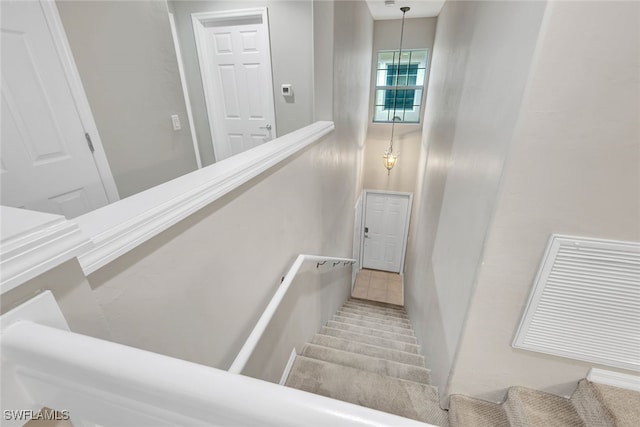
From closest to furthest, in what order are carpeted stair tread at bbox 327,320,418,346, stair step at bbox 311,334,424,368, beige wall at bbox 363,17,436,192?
stair step at bbox 311,334,424,368 → carpeted stair tread at bbox 327,320,418,346 → beige wall at bbox 363,17,436,192

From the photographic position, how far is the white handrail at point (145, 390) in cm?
32

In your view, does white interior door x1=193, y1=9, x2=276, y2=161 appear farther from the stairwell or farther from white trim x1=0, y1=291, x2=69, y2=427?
white trim x1=0, y1=291, x2=69, y2=427

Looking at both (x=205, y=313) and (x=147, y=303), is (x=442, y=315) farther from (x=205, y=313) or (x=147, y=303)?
(x=147, y=303)

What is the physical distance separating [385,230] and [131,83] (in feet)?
17.4

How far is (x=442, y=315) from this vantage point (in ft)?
6.64

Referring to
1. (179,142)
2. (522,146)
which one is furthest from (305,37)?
(522,146)

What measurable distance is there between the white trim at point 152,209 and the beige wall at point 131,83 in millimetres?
1166

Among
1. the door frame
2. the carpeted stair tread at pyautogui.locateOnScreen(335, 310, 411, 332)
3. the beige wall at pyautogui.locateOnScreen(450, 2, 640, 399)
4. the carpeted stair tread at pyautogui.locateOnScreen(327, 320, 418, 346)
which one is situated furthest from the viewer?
the door frame

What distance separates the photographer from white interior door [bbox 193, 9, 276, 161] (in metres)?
2.93

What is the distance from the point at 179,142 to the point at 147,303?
1.91 m

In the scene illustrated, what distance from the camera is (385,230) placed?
6246 millimetres

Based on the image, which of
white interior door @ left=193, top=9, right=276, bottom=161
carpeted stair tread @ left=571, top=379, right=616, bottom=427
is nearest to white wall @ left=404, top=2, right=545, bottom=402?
carpeted stair tread @ left=571, top=379, right=616, bottom=427

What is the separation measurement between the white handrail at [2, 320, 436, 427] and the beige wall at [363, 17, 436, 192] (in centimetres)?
560

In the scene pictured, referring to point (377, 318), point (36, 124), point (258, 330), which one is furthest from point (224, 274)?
point (377, 318)
